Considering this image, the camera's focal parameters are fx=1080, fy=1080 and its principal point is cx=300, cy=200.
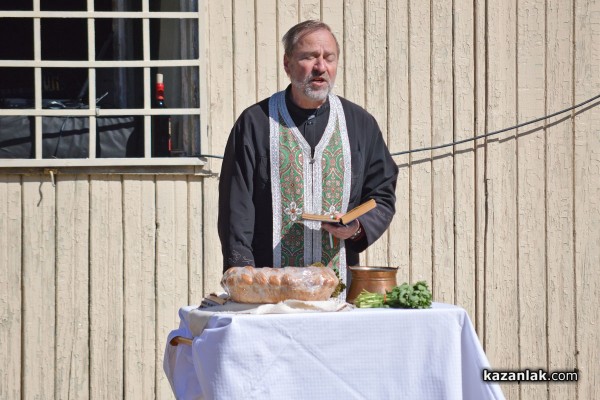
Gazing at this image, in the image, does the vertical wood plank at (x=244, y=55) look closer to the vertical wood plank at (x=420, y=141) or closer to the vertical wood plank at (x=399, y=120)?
the vertical wood plank at (x=399, y=120)

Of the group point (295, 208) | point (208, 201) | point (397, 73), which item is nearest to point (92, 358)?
point (208, 201)

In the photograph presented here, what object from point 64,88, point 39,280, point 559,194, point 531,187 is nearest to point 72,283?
point 39,280

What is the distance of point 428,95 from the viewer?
5.77 meters

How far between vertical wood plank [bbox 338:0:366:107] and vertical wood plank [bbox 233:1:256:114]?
0.49m

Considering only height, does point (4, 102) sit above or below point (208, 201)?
above

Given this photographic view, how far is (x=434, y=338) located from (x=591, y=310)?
2.62 m

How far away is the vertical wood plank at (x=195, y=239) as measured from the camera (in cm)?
557

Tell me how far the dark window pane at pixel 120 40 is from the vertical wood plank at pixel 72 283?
72 centimetres

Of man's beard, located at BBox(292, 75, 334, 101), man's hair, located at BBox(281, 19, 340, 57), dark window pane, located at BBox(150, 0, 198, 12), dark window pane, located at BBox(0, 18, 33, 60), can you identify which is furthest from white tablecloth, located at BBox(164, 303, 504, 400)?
dark window pane, located at BBox(0, 18, 33, 60)

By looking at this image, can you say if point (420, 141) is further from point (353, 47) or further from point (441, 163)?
point (353, 47)

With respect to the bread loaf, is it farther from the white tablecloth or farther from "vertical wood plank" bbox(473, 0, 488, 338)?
"vertical wood plank" bbox(473, 0, 488, 338)

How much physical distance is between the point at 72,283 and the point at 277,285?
7.17ft

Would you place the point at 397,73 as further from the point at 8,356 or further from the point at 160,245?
the point at 8,356

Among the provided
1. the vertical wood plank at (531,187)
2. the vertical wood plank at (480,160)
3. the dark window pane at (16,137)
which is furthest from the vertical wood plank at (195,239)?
the vertical wood plank at (531,187)
